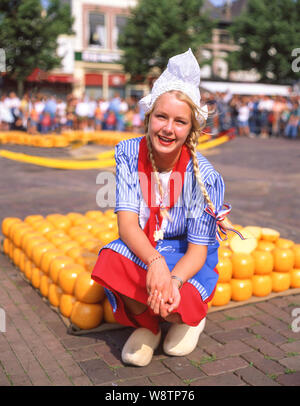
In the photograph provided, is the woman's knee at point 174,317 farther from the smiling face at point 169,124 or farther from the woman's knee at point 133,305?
the smiling face at point 169,124

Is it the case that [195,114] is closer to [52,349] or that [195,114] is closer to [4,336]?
[52,349]

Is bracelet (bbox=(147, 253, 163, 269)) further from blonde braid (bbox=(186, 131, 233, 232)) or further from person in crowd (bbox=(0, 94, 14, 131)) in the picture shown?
person in crowd (bbox=(0, 94, 14, 131))

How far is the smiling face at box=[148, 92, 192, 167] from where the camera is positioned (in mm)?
2840

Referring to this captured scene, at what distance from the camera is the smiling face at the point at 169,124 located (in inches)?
112

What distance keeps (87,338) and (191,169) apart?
4.33 ft

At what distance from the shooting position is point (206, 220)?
2963 mm

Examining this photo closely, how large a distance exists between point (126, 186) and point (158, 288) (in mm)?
694

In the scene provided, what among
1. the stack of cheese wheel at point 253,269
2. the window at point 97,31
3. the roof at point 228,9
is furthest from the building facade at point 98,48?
the stack of cheese wheel at point 253,269

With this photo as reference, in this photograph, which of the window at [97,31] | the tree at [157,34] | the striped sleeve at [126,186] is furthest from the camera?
the window at [97,31]

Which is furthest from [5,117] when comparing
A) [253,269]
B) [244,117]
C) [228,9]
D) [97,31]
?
[228,9]

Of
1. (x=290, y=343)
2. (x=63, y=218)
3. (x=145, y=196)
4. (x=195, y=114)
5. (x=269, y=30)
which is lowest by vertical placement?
(x=290, y=343)

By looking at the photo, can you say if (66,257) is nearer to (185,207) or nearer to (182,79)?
(185,207)

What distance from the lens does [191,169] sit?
9.87 ft
